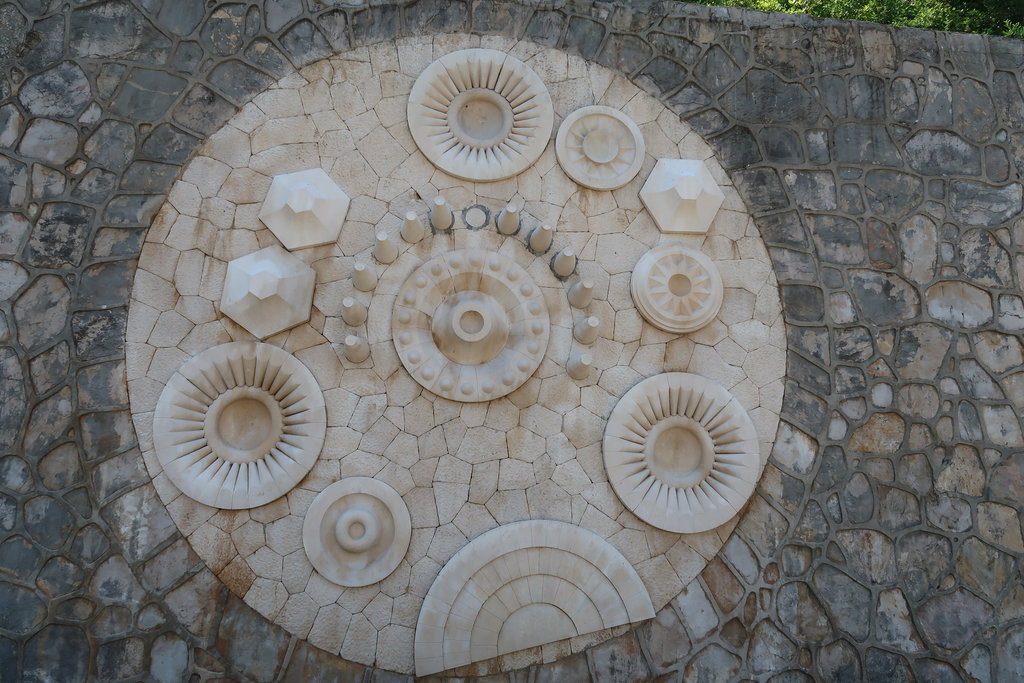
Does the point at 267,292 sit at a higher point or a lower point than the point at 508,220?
lower

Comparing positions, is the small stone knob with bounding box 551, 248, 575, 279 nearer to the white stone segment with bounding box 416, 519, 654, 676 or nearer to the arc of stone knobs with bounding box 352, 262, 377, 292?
the arc of stone knobs with bounding box 352, 262, 377, 292

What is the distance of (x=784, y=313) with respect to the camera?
5.94 m

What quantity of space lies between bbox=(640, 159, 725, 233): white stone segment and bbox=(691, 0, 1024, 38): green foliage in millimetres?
3015

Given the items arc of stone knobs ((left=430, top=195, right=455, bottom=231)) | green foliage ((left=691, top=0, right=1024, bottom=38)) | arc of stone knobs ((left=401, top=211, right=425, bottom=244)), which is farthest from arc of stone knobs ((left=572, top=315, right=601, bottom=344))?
green foliage ((left=691, top=0, right=1024, bottom=38))

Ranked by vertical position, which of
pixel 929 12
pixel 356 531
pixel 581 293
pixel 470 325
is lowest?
pixel 356 531

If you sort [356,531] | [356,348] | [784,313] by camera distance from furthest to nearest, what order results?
[784,313] < [356,348] < [356,531]

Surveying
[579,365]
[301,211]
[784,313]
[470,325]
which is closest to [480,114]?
[301,211]

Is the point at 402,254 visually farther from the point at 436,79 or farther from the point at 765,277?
the point at 765,277

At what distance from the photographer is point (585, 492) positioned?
5449 mm

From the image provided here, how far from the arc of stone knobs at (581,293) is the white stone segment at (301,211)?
59.5 inches

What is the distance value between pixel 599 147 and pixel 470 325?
155 centimetres

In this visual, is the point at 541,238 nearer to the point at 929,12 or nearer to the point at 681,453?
the point at 681,453

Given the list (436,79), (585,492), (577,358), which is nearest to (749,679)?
(585,492)

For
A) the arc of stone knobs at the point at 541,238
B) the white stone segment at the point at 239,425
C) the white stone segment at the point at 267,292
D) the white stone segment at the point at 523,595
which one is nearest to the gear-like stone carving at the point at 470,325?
the arc of stone knobs at the point at 541,238
